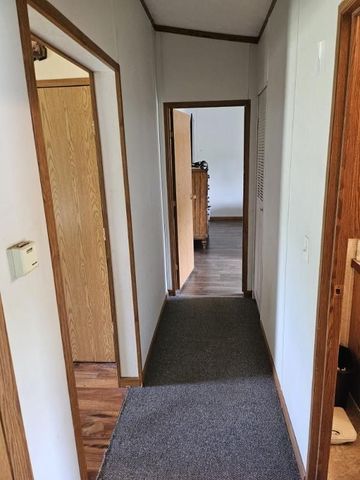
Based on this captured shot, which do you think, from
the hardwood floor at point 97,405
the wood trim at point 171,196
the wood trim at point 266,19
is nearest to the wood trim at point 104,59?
the hardwood floor at point 97,405

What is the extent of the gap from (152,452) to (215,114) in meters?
6.45

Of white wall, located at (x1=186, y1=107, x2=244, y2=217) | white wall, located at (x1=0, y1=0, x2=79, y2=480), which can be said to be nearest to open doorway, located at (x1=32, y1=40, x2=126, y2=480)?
white wall, located at (x1=0, y1=0, x2=79, y2=480)

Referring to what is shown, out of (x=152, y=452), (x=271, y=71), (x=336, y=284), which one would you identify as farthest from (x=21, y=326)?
(x=271, y=71)

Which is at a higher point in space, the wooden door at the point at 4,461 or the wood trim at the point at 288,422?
the wooden door at the point at 4,461

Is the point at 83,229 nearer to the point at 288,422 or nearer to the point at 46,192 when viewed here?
the point at 46,192

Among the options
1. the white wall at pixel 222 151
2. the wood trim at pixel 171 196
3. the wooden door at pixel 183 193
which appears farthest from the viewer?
the white wall at pixel 222 151

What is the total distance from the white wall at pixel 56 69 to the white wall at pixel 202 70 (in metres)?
1.27

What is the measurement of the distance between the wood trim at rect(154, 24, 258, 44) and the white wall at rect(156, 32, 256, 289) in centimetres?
5

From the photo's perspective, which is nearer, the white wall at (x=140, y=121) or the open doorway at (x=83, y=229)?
the white wall at (x=140, y=121)

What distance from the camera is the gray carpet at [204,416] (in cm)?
176

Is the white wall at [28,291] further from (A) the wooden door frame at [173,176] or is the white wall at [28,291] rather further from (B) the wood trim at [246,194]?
(B) the wood trim at [246,194]

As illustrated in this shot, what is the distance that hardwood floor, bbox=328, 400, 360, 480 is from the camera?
1.69 metres

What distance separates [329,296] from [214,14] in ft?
7.88

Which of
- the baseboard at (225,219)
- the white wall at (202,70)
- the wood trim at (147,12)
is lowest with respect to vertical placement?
the baseboard at (225,219)
